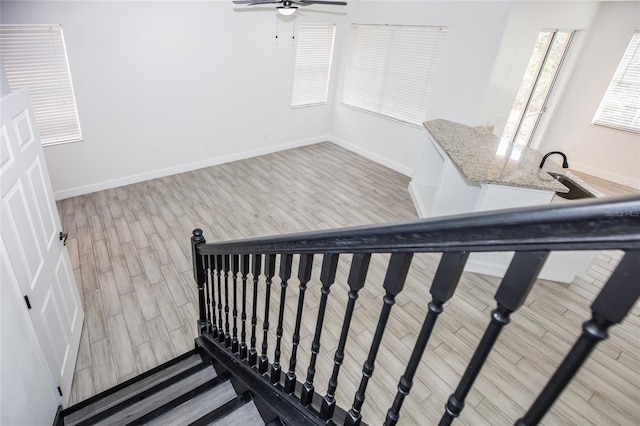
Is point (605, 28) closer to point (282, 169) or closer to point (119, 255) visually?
point (282, 169)

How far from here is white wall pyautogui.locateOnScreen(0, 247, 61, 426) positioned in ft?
4.68

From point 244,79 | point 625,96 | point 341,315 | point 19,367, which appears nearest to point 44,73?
point 244,79

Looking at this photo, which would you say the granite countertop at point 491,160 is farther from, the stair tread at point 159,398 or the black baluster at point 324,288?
the stair tread at point 159,398

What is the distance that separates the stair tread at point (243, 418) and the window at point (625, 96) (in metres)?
7.20

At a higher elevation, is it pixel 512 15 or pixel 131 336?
pixel 512 15

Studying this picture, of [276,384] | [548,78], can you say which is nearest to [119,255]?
[276,384]

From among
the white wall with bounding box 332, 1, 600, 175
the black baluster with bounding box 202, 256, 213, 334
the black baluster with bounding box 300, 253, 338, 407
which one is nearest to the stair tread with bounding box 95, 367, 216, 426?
the black baluster with bounding box 202, 256, 213, 334

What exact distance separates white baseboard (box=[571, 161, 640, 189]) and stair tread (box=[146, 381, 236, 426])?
7.24 m

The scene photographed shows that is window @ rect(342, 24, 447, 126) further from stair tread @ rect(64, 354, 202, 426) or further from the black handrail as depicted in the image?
the black handrail

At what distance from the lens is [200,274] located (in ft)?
7.03

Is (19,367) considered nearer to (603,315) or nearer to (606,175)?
(603,315)

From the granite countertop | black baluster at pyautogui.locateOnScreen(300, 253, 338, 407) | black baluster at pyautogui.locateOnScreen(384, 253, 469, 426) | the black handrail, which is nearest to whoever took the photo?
the black handrail

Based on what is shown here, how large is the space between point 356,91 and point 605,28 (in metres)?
4.15

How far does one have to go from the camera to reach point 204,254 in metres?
1.92
